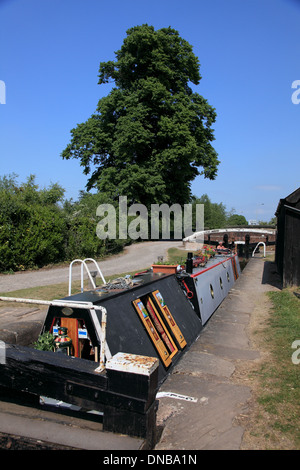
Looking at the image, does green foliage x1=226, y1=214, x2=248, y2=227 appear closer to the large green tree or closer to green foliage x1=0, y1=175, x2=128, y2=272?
the large green tree

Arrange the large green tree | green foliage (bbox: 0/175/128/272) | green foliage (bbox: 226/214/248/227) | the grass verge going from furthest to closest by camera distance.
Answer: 1. green foliage (bbox: 226/214/248/227)
2. the large green tree
3. green foliage (bbox: 0/175/128/272)
4. the grass verge

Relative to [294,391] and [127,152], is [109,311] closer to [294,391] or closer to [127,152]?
[294,391]

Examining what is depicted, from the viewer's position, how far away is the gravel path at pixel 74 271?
10898 mm

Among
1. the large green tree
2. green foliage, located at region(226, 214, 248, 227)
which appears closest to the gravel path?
the large green tree

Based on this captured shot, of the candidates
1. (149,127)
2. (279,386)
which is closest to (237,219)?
(149,127)

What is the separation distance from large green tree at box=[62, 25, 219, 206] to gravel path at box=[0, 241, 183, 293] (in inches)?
256

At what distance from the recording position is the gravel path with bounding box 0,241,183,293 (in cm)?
1090

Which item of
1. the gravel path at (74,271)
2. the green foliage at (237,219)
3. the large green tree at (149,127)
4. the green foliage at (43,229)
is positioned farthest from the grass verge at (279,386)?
the green foliage at (237,219)

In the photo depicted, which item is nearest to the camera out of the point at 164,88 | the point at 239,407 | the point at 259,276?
the point at 239,407

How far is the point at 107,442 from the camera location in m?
2.78

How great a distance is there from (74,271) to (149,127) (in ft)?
51.2
